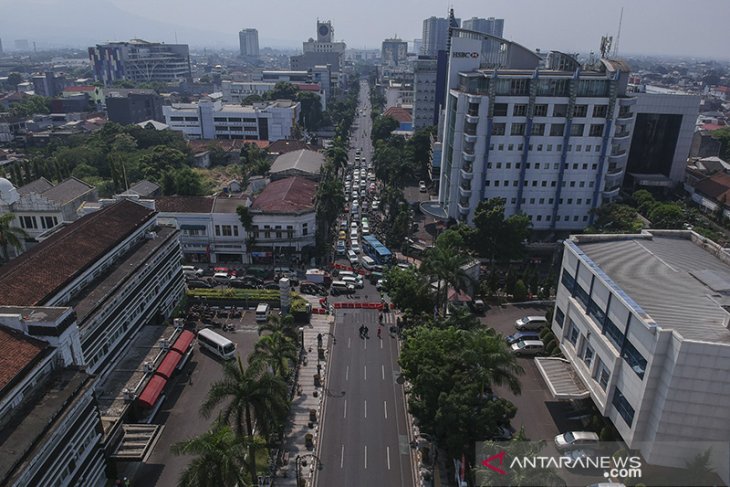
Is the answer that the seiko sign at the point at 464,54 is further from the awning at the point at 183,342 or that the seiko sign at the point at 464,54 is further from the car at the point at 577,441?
the car at the point at 577,441

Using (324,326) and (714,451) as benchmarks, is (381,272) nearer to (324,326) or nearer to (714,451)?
(324,326)

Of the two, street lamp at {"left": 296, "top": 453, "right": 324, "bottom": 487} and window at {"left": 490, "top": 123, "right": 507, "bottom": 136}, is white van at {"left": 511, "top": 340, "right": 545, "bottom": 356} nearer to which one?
street lamp at {"left": 296, "top": 453, "right": 324, "bottom": 487}

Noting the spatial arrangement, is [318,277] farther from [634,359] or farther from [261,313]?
[634,359]

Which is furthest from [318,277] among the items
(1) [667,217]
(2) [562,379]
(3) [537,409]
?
(1) [667,217]

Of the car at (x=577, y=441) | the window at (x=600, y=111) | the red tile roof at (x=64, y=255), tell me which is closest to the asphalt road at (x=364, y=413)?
the car at (x=577, y=441)

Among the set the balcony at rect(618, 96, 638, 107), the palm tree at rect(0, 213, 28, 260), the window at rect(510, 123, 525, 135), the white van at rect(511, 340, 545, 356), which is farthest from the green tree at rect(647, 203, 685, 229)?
the palm tree at rect(0, 213, 28, 260)

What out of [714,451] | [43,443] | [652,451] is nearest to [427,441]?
[652,451]
